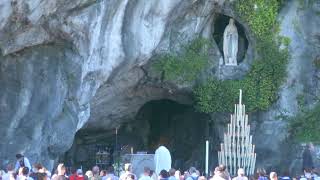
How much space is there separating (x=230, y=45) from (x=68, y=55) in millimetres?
6522

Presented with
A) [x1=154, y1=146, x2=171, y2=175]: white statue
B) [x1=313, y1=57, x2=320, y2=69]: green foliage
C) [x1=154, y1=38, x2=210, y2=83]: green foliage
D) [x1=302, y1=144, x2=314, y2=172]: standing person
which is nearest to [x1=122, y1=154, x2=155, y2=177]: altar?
[x1=154, y1=146, x2=171, y2=175]: white statue

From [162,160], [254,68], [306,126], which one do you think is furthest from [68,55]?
[306,126]

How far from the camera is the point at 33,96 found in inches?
968

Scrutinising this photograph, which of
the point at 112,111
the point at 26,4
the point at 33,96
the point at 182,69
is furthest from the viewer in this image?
the point at 112,111

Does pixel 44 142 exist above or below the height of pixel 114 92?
below

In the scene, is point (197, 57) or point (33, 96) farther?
point (197, 57)

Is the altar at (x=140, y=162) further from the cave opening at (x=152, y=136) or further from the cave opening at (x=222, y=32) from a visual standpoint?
the cave opening at (x=222, y=32)

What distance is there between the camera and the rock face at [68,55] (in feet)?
77.9

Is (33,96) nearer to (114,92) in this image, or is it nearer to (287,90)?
(114,92)

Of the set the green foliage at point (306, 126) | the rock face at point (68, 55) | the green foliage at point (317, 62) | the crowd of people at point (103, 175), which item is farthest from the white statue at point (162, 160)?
the green foliage at point (317, 62)

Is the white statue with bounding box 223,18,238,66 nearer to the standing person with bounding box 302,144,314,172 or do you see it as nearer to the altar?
the standing person with bounding box 302,144,314,172

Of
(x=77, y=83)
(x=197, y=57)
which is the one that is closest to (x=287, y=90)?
(x=197, y=57)

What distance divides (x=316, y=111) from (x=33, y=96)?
9.19 m

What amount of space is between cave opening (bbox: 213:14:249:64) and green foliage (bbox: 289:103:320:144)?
2.81 m
